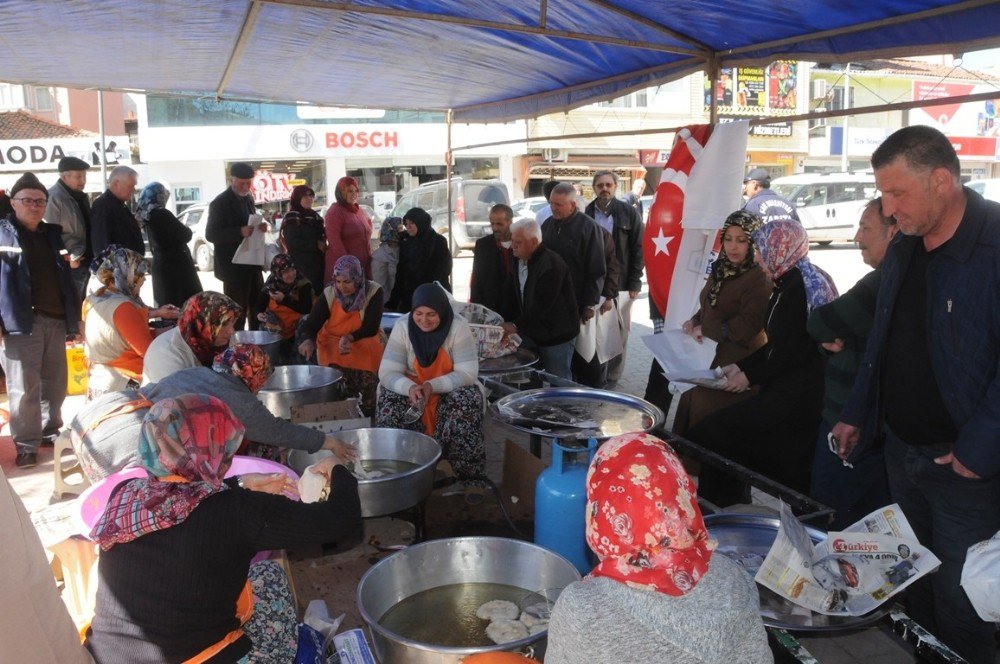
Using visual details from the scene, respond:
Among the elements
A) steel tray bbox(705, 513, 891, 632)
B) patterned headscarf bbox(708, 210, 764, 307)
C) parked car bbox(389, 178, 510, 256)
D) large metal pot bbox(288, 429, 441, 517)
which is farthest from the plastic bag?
parked car bbox(389, 178, 510, 256)

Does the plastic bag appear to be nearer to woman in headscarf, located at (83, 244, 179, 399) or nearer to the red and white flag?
the red and white flag

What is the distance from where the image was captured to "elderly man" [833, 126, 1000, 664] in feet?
6.64

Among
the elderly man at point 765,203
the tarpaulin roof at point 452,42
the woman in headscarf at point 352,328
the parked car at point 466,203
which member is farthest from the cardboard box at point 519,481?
the parked car at point 466,203

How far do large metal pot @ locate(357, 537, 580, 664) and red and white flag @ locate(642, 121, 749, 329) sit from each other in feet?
7.44

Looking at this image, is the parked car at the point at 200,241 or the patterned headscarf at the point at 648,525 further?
the parked car at the point at 200,241

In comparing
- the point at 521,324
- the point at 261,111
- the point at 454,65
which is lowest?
the point at 521,324

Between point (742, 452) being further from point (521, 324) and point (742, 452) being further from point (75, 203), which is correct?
point (75, 203)

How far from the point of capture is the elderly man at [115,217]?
5.64 meters

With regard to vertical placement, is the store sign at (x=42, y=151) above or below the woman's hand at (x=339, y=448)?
above

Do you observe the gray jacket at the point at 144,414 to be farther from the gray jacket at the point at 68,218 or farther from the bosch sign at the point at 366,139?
the bosch sign at the point at 366,139

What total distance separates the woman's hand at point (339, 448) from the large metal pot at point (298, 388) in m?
0.91

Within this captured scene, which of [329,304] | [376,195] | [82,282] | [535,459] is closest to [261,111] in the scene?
[376,195]

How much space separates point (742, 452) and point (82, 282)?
211 inches

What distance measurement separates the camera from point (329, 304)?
16.3 feet
